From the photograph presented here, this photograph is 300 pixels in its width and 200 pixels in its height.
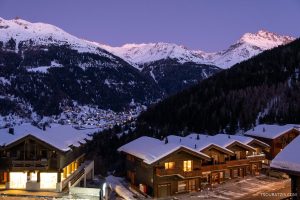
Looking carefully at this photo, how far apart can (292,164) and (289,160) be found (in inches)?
11.1

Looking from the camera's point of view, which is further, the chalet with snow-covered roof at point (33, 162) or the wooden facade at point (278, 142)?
the wooden facade at point (278, 142)

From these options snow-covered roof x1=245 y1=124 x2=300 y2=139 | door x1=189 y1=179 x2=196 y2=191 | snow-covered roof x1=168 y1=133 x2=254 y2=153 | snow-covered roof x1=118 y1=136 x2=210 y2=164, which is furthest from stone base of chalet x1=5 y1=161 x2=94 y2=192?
snow-covered roof x1=245 y1=124 x2=300 y2=139

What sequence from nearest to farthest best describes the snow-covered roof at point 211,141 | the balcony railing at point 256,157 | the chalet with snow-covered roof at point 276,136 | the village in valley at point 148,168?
the village in valley at point 148,168
the snow-covered roof at point 211,141
the balcony railing at point 256,157
the chalet with snow-covered roof at point 276,136

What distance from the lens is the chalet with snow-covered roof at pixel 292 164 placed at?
54.5 ft

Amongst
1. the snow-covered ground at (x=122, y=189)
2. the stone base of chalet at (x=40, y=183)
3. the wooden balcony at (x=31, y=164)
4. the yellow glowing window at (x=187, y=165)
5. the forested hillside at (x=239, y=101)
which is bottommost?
the snow-covered ground at (x=122, y=189)

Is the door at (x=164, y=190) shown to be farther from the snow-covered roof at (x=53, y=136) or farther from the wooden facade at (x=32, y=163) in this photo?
the wooden facade at (x=32, y=163)

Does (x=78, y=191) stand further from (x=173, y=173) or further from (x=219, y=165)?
(x=219, y=165)

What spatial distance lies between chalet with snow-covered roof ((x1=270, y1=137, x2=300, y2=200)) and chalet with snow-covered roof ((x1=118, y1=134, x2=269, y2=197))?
28.4 m

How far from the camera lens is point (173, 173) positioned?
4700 cm

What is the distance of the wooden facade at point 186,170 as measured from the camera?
46.6 metres

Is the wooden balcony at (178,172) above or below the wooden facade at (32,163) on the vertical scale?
below

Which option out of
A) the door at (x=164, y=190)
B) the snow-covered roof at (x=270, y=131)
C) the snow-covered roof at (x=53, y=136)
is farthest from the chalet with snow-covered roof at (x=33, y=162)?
the snow-covered roof at (x=270, y=131)

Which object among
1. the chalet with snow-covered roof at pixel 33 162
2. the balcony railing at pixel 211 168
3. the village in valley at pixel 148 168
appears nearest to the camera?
the chalet with snow-covered roof at pixel 33 162

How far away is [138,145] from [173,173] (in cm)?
881
